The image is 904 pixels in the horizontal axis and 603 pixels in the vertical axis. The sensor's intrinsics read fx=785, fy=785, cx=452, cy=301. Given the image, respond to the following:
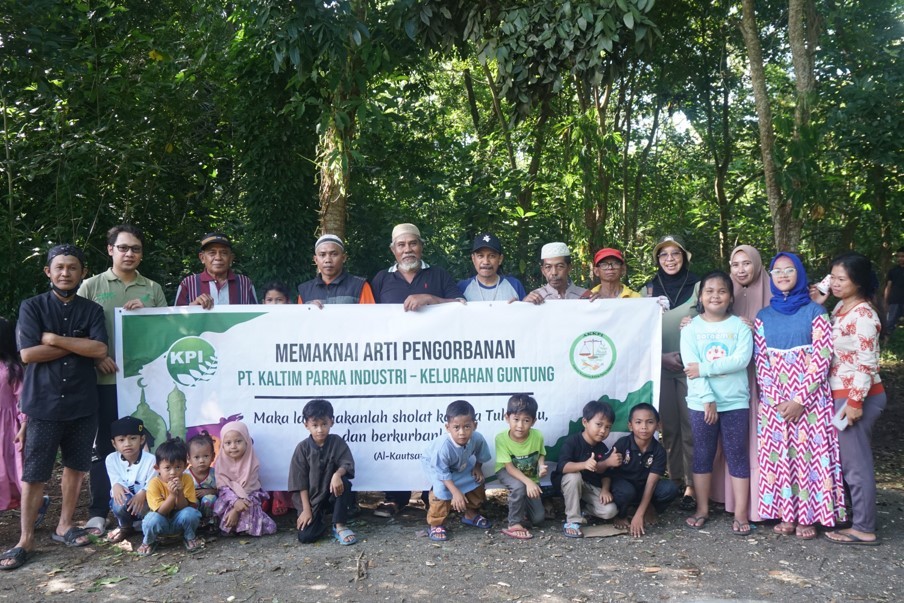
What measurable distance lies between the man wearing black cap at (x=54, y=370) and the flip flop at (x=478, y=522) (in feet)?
7.82

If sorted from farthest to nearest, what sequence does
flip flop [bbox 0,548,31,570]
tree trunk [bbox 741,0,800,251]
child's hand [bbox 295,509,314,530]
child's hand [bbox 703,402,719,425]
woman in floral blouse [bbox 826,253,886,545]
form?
tree trunk [bbox 741,0,800,251] < child's hand [bbox 703,402,719,425] < child's hand [bbox 295,509,314,530] < woman in floral blouse [bbox 826,253,886,545] < flip flop [bbox 0,548,31,570]

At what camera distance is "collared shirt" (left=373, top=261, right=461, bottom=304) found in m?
5.33

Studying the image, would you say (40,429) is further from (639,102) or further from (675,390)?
(639,102)

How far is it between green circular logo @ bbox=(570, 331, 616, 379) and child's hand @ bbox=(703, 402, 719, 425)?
26.2 inches

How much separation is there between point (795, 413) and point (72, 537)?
14.3 ft

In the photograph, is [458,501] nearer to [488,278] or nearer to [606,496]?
[606,496]

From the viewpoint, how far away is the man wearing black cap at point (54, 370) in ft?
14.8

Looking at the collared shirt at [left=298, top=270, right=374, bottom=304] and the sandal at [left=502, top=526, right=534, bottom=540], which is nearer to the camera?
the sandal at [left=502, top=526, right=534, bottom=540]

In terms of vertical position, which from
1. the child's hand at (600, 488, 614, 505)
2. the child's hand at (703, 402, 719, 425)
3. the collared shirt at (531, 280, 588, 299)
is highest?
the collared shirt at (531, 280, 588, 299)

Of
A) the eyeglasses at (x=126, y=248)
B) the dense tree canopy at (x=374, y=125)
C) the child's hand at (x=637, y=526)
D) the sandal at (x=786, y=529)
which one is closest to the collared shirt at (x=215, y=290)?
the eyeglasses at (x=126, y=248)

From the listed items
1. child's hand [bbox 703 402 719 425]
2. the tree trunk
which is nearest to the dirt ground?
child's hand [bbox 703 402 719 425]

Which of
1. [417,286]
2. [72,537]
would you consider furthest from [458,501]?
[72,537]

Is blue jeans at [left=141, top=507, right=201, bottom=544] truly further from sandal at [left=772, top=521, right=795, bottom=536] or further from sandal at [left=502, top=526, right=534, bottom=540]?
sandal at [left=772, top=521, right=795, bottom=536]

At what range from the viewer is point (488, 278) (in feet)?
17.9
